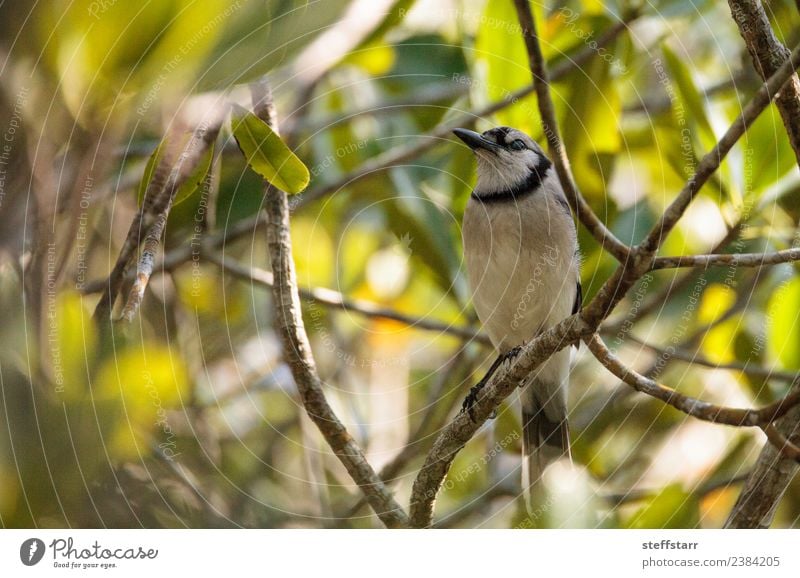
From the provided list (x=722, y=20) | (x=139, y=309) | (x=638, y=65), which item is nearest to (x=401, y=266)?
(x=139, y=309)

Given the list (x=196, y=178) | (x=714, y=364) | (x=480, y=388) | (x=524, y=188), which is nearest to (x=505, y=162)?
(x=524, y=188)

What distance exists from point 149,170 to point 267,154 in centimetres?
21

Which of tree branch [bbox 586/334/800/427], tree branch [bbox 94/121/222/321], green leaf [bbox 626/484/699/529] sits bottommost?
green leaf [bbox 626/484/699/529]

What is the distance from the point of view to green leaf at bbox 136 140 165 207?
1424mm

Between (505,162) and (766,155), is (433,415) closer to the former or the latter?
(505,162)

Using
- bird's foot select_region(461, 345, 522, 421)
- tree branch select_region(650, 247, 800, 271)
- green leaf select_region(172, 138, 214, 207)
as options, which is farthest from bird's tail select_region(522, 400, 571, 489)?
green leaf select_region(172, 138, 214, 207)

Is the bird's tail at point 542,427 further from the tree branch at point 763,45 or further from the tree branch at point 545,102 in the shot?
the tree branch at point 763,45

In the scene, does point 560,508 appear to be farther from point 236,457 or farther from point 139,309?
point 139,309

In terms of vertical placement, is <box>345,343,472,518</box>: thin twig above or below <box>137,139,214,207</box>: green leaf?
below

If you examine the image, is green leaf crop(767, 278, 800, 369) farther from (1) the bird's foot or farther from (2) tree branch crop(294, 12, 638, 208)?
(2) tree branch crop(294, 12, 638, 208)

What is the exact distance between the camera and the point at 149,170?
4.67 ft

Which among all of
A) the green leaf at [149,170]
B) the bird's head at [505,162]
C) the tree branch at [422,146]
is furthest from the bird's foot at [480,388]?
the green leaf at [149,170]

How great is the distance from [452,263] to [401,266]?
163mm

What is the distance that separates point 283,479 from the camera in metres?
1.62
